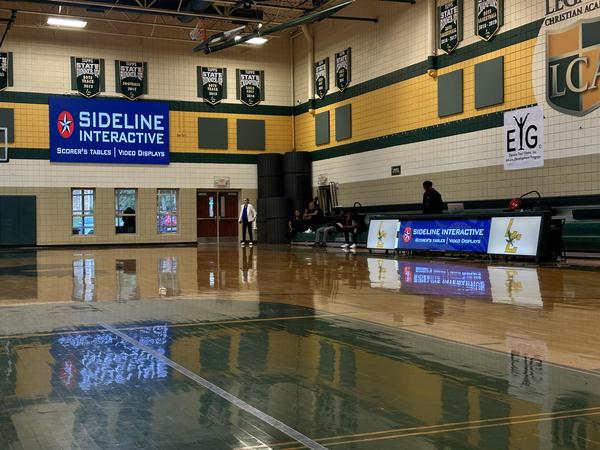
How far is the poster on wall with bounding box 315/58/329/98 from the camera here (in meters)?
27.0

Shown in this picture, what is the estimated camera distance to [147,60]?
91.4 ft

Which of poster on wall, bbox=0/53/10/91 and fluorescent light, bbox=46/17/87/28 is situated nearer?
fluorescent light, bbox=46/17/87/28

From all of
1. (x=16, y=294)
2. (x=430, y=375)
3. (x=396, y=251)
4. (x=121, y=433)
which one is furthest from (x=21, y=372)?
(x=396, y=251)

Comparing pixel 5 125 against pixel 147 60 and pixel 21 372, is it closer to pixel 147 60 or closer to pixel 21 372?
pixel 147 60

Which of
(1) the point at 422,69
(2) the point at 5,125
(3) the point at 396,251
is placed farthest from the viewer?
(2) the point at 5,125

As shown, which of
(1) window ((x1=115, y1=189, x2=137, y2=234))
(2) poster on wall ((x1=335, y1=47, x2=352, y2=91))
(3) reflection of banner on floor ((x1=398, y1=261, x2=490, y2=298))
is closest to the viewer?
(3) reflection of banner on floor ((x1=398, y1=261, x2=490, y2=298))

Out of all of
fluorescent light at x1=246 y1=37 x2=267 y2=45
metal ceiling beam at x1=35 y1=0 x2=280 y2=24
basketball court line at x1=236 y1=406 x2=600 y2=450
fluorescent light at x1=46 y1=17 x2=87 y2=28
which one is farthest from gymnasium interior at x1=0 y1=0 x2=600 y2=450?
fluorescent light at x1=246 y1=37 x2=267 y2=45

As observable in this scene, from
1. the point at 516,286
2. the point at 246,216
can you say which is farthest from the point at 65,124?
the point at 516,286

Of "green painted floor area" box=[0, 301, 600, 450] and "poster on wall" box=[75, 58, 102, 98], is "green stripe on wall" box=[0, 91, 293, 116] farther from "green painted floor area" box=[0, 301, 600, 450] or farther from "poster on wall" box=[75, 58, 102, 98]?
"green painted floor area" box=[0, 301, 600, 450]

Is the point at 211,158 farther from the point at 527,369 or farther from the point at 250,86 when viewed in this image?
the point at 527,369

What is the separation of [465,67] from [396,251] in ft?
18.7

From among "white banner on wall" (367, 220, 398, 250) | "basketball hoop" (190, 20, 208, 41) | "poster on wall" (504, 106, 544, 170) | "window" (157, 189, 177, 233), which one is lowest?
"white banner on wall" (367, 220, 398, 250)

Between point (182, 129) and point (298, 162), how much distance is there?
4.85 m

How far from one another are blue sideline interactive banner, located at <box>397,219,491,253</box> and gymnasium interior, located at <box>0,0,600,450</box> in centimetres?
5
